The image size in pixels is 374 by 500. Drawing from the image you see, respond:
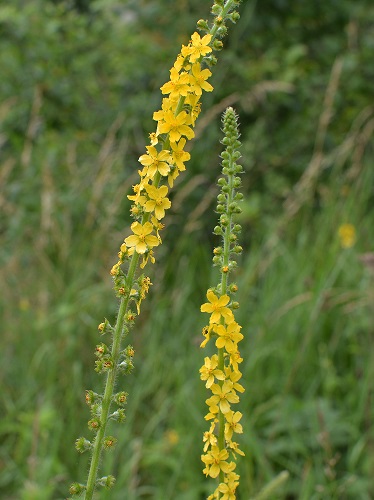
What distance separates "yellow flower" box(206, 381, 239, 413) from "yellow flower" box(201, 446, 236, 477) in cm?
9

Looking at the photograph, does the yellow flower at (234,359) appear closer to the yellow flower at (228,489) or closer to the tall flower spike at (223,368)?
the tall flower spike at (223,368)

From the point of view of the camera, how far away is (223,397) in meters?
1.59

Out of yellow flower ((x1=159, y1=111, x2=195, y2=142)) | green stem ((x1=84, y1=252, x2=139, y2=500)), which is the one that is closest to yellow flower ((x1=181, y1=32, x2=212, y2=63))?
yellow flower ((x1=159, y1=111, x2=195, y2=142))

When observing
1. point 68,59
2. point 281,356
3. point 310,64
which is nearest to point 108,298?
point 281,356

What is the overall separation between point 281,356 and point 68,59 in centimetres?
359

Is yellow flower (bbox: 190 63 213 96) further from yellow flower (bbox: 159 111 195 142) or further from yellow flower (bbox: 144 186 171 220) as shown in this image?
yellow flower (bbox: 144 186 171 220)

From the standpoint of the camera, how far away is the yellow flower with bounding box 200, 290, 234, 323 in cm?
155

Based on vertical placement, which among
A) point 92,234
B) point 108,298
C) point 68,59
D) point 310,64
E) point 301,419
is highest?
point 310,64

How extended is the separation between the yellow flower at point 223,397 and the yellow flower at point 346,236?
4.37 metres

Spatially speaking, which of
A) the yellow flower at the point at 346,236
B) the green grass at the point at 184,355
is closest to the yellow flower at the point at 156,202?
the green grass at the point at 184,355

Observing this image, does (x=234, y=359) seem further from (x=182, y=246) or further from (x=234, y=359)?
(x=182, y=246)

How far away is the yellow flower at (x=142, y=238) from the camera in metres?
1.54

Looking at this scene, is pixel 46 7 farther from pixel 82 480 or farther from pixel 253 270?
pixel 82 480

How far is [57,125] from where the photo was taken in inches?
278
